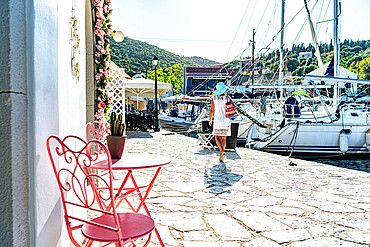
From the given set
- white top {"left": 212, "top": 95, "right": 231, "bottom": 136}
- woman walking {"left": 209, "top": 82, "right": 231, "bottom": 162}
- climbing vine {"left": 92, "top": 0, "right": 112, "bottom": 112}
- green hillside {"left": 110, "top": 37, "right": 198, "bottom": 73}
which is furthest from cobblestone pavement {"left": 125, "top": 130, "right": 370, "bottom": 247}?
green hillside {"left": 110, "top": 37, "right": 198, "bottom": 73}

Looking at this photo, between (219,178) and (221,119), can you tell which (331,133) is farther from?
(219,178)

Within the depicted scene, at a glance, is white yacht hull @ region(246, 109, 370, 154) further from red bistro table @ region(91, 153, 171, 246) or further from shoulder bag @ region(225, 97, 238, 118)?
red bistro table @ region(91, 153, 171, 246)

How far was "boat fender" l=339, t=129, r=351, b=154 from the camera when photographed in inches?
472

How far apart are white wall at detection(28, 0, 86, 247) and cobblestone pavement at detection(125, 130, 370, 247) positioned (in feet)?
5.69

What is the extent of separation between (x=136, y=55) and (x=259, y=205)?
76.2 metres

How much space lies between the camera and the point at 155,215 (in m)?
4.19

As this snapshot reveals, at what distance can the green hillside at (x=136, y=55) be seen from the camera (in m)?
70.2

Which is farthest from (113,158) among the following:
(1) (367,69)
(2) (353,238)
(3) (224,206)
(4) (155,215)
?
(1) (367,69)

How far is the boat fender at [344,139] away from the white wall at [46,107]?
11.8m

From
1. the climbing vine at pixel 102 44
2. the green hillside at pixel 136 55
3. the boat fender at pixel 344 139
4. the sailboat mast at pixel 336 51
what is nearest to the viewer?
the climbing vine at pixel 102 44

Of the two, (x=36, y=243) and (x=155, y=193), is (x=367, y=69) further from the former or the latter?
(x=36, y=243)

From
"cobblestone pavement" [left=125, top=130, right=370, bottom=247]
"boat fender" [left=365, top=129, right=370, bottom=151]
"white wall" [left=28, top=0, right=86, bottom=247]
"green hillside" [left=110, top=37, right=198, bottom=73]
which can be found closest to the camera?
"white wall" [left=28, top=0, right=86, bottom=247]

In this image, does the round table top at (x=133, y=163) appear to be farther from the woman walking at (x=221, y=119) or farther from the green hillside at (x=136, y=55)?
the green hillside at (x=136, y=55)

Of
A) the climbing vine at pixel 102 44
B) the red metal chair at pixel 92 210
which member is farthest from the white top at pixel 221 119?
the red metal chair at pixel 92 210
